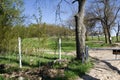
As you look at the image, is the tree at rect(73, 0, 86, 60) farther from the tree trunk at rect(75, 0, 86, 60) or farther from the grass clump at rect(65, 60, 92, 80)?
the grass clump at rect(65, 60, 92, 80)

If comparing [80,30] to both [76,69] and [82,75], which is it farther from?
[82,75]

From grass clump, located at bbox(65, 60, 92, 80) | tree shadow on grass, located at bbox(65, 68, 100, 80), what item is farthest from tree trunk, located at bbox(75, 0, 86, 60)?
tree shadow on grass, located at bbox(65, 68, 100, 80)

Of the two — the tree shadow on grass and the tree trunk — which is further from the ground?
the tree trunk

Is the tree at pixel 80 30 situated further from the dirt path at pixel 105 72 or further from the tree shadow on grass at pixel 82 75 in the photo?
the tree shadow on grass at pixel 82 75

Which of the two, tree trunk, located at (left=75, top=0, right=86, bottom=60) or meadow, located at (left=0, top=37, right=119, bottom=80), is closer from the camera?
meadow, located at (left=0, top=37, right=119, bottom=80)

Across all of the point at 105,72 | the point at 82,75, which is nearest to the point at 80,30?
the point at 105,72

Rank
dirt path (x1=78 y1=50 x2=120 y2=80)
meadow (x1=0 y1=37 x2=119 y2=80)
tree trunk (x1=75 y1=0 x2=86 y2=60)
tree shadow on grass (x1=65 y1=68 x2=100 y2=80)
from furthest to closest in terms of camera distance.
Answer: tree trunk (x1=75 y1=0 x2=86 y2=60) < meadow (x1=0 y1=37 x2=119 y2=80) < dirt path (x1=78 y1=50 x2=120 y2=80) < tree shadow on grass (x1=65 y1=68 x2=100 y2=80)

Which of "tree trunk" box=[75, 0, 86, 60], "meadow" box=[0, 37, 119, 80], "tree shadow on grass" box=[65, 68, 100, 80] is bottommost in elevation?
"tree shadow on grass" box=[65, 68, 100, 80]

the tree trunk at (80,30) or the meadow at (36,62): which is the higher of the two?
the tree trunk at (80,30)

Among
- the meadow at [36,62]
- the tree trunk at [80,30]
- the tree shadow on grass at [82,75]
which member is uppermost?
the tree trunk at [80,30]

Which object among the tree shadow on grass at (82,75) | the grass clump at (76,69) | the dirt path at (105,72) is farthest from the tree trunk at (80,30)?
the tree shadow on grass at (82,75)

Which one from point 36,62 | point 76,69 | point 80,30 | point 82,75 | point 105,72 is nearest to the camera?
point 82,75

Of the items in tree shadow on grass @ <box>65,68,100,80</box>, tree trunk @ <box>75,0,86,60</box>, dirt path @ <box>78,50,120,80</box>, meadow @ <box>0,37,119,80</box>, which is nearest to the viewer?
tree shadow on grass @ <box>65,68,100,80</box>

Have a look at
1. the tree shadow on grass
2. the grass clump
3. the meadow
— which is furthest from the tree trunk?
the tree shadow on grass
